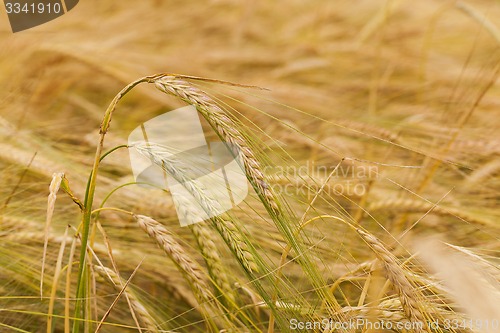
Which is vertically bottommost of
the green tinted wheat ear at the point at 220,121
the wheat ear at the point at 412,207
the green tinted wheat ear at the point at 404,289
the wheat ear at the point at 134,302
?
the wheat ear at the point at 412,207

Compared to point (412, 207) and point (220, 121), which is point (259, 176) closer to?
point (220, 121)

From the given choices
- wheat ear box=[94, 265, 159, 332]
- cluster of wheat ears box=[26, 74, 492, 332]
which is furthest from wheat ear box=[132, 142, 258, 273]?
wheat ear box=[94, 265, 159, 332]

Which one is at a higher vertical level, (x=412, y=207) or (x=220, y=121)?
(x=220, y=121)

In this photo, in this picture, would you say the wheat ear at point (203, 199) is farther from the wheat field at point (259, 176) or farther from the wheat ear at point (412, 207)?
the wheat ear at point (412, 207)

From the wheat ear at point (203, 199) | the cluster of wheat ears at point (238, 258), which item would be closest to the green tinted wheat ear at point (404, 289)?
the cluster of wheat ears at point (238, 258)

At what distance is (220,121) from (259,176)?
71mm

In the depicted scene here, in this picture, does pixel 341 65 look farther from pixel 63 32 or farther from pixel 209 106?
pixel 209 106

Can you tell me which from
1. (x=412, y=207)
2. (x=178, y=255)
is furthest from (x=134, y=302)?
(x=412, y=207)

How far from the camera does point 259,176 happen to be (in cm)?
62

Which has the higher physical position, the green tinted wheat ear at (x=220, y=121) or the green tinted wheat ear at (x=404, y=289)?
the green tinted wheat ear at (x=220, y=121)

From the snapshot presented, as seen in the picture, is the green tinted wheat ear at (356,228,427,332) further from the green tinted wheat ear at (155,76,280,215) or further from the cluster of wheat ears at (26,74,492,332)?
the green tinted wheat ear at (155,76,280,215)

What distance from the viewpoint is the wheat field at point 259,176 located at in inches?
25.6

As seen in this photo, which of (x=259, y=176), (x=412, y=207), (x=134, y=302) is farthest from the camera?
(x=412, y=207)

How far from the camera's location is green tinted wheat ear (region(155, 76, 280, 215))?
→ 620 mm
